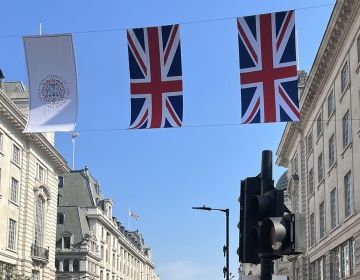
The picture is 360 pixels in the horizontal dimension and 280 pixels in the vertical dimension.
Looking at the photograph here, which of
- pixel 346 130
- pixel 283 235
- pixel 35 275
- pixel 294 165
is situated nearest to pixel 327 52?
pixel 346 130

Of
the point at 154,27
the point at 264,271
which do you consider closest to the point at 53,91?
the point at 154,27

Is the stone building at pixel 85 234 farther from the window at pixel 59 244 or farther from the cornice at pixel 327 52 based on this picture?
the cornice at pixel 327 52

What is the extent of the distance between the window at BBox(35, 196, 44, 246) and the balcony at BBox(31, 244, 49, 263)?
786mm

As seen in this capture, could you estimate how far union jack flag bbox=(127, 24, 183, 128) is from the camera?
19.4m

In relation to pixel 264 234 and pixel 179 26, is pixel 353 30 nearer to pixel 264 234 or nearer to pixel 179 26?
pixel 179 26

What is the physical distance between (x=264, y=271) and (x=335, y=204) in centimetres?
3349

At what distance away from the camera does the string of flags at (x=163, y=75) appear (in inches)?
743

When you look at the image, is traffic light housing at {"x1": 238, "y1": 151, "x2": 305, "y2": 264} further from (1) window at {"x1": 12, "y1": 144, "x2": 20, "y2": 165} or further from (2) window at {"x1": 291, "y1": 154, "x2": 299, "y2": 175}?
(2) window at {"x1": 291, "y1": 154, "x2": 299, "y2": 175}

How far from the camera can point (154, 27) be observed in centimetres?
1936

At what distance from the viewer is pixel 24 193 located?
57.3 m

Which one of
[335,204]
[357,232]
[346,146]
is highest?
[346,146]

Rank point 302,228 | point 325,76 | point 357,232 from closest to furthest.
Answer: point 302,228 < point 357,232 < point 325,76

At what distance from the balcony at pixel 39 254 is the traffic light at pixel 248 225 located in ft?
176

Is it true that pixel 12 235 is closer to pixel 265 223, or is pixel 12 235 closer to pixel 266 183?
pixel 266 183
